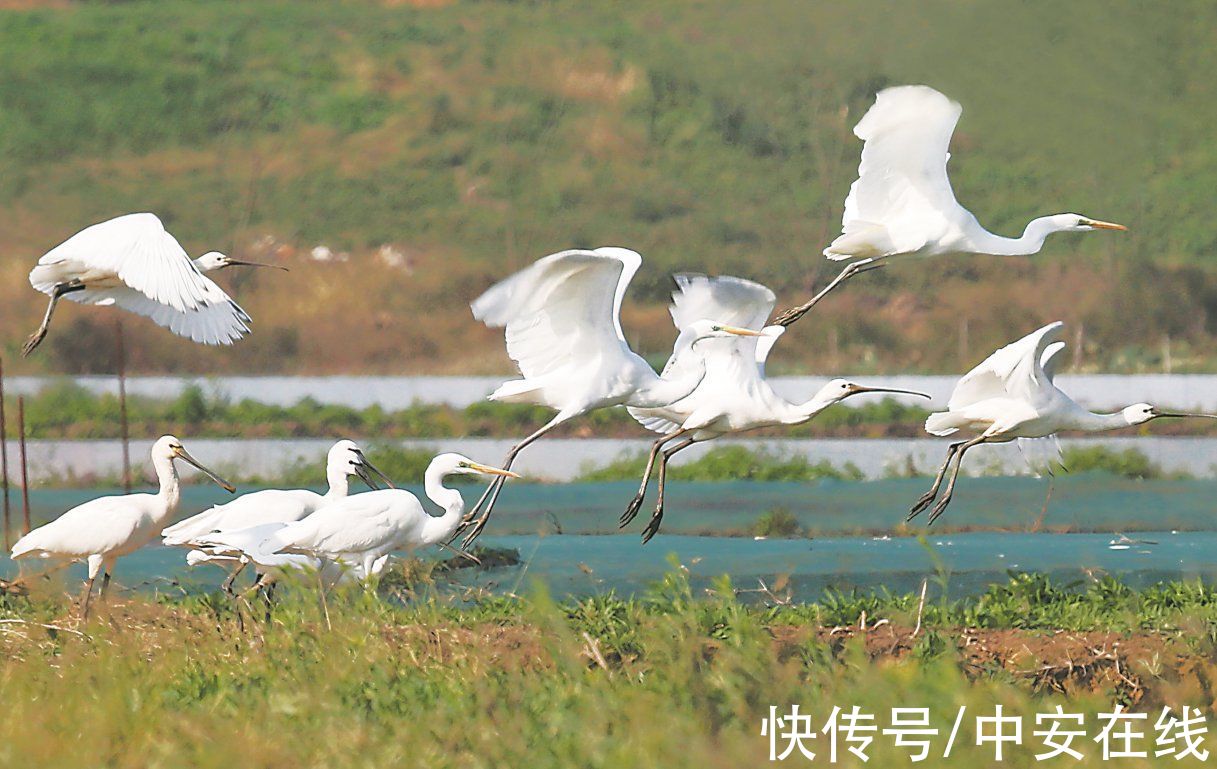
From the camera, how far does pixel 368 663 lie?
6.10 metres

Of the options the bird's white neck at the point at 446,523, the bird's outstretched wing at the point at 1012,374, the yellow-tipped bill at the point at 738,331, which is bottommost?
the bird's white neck at the point at 446,523

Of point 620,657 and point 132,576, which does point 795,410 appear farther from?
point 132,576

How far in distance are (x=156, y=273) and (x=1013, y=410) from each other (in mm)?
4055

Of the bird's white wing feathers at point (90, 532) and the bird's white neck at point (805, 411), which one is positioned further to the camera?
the bird's white neck at point (805, 411)

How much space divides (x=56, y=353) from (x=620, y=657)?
18.5 m

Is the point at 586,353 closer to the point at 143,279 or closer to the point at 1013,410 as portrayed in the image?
the point at 143,279

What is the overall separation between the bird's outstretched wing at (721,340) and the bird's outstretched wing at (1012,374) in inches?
39.3

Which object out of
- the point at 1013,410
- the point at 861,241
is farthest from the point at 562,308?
the point at 1013,410

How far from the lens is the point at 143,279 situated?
25.8 feet

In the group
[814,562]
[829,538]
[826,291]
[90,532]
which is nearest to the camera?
[90,532]

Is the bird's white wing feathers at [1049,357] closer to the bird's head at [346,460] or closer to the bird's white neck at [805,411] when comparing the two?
the bird's white neck at [805,411]

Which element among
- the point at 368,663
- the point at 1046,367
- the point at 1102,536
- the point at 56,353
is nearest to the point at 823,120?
the point at 56,353

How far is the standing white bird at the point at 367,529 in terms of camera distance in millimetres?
7441

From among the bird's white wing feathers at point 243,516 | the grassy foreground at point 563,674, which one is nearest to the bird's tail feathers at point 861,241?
the grassy foreground at point 563,674
